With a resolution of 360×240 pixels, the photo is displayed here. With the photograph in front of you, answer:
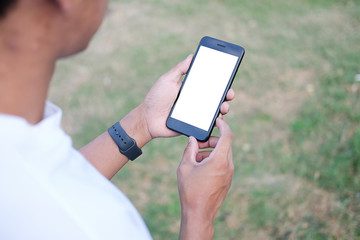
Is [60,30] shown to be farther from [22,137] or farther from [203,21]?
[203,21]

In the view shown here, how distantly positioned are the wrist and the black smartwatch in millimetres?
63

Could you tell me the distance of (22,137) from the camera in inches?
31.4

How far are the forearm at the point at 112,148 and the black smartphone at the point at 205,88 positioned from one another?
0.51 feet

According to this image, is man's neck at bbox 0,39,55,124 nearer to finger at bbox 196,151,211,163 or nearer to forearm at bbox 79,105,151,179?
forearm at bbox 79,105,151,179

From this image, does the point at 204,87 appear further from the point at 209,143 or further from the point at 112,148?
the point at 112,148

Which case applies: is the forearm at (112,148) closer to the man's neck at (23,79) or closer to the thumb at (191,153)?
the thumb at (191,153)

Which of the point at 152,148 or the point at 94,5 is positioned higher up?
the point at 94,5

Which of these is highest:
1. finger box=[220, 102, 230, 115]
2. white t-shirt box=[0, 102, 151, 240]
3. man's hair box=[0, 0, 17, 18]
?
man's hair box=[0, 0, 17, 18]

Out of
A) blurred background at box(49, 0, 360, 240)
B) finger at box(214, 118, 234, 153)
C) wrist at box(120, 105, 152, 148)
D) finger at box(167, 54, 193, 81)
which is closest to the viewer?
finger at box(214, 118, 234, 153)

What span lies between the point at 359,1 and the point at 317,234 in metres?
3.36

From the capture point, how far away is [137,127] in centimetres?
185

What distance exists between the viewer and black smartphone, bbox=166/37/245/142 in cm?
188

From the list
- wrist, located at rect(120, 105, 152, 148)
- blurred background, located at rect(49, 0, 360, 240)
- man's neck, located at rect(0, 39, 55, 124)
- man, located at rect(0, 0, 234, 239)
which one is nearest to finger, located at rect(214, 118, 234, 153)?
wrist, located at rect(120, 105, 152, 148)

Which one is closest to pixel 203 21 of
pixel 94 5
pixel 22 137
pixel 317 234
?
pixel 317 234
